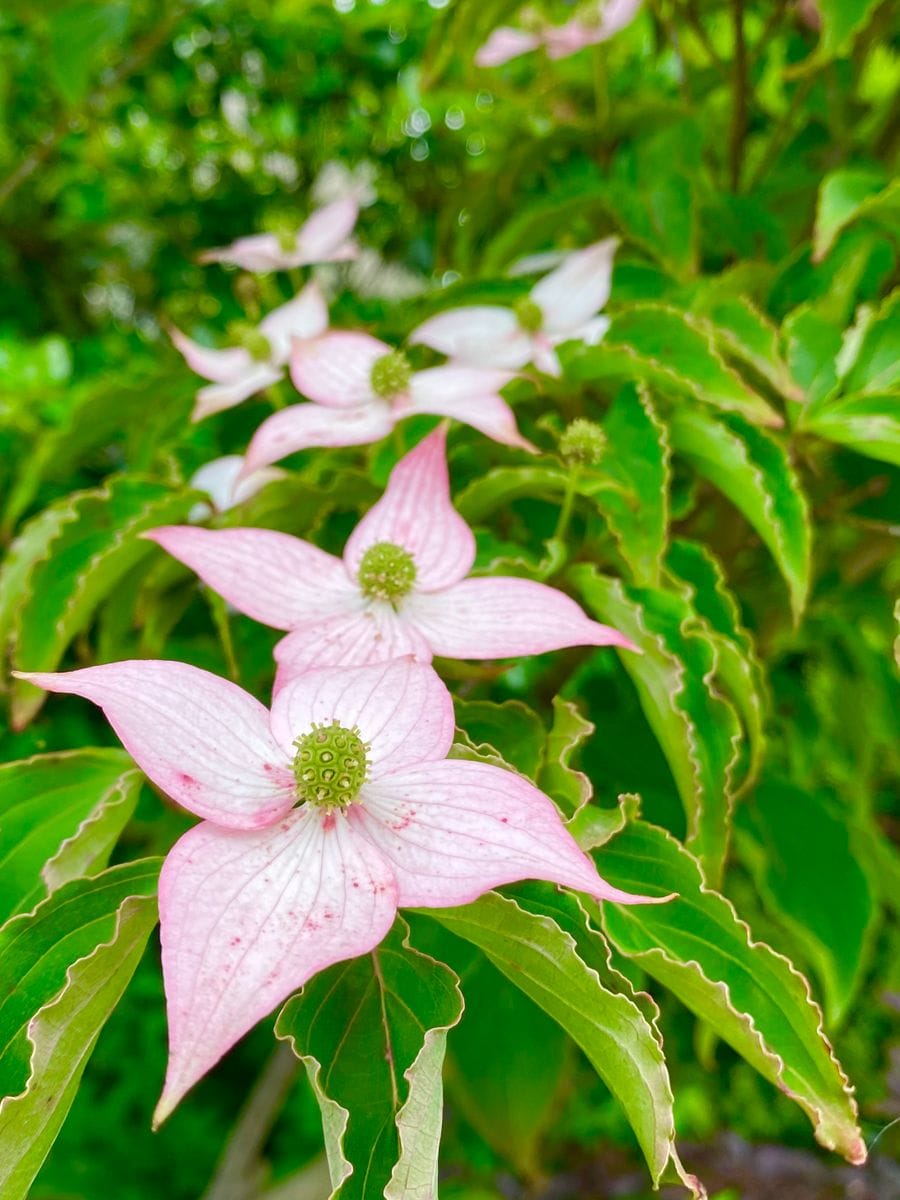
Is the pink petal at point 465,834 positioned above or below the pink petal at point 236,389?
below

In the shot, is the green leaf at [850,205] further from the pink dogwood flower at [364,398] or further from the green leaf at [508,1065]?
the green leaf at [508,1065]

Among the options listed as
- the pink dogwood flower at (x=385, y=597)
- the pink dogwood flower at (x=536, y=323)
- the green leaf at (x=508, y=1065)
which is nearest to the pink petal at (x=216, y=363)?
the pink dogwood flower at (x=536, y=323)

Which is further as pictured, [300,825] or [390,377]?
[390,377]

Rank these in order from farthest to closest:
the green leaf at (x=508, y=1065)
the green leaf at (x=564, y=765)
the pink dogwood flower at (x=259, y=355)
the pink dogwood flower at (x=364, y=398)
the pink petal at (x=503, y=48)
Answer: the pink petal at (x=503, y=48)
the green leaf at (x=508, y=1065)
the pink dogwood flower at (x=259, y=355)
the pink dogwood flower at (x=364, y=398)
the green leaf at (x=564, y=765)

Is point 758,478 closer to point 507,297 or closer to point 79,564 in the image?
point 507,297

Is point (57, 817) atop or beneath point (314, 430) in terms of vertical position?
beneath

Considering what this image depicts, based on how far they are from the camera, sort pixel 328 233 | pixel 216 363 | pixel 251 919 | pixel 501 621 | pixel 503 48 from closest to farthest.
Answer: pixel 251 919 < pixel 501 621 < pixel 216 363 < pixel 328 233 < pixel 503 48

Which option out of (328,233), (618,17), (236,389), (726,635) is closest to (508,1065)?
(726,635)

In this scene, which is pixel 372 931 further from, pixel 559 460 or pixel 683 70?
pixel 683 70
